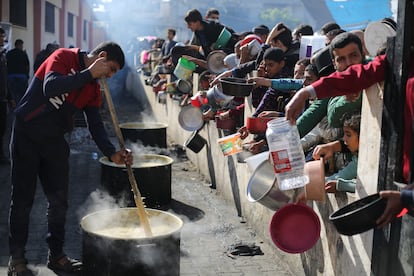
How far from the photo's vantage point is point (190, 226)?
625 cm

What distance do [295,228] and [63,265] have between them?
2.22m

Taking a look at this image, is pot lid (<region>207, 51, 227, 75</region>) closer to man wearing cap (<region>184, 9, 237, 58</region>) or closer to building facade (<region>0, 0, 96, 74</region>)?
man wearing cap (<region>184, 9, 237, 58</region>)

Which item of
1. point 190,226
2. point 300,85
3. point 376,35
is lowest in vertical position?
point 190,226

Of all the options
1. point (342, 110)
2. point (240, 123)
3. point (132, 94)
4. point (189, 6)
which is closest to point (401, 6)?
point (342, 110)

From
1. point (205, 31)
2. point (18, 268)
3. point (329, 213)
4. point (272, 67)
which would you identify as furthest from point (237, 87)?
point (205, 31)

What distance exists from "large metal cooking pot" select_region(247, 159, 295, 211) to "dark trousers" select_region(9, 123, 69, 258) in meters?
1.71

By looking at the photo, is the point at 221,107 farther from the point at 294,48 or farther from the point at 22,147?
the point at 22,147

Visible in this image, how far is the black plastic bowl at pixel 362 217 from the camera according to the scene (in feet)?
8.93

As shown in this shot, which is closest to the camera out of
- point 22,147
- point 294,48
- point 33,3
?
point 22,147

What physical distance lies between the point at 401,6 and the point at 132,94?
820 inches

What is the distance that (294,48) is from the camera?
6.85 metres

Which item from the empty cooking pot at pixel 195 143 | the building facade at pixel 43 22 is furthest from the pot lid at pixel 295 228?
the building facade at pixel 43 22

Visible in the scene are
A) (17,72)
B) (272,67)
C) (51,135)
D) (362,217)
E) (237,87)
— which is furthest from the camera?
(17,72)

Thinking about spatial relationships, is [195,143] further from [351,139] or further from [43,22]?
[43,22]
